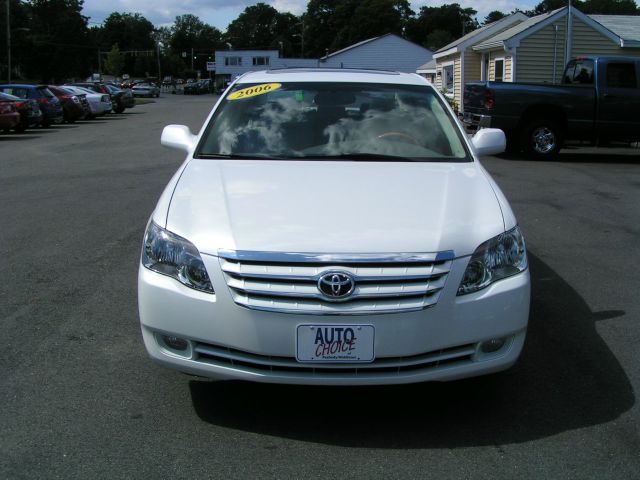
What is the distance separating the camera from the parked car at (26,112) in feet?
73.0

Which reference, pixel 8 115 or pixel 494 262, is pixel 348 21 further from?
pixel 494 262

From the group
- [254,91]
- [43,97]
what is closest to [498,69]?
[43,97]

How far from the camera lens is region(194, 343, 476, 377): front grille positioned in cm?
324

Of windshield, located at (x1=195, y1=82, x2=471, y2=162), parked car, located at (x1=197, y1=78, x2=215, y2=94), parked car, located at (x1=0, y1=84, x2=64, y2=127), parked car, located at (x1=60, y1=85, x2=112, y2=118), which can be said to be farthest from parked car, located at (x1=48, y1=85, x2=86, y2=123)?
parked car, located at (x1=197, y1=78, x2=215, y2=94)

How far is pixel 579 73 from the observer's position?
15875 millimetres

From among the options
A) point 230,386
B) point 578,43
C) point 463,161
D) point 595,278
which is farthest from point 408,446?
point 578,43

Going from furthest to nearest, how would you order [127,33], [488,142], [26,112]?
1. [127,33]
2. [26,112]
3. [488,142]

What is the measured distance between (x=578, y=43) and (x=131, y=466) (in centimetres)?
2515

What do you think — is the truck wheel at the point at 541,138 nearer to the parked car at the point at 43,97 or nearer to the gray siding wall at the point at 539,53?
the gray siding wall at the point at 539,53

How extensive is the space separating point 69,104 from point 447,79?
18.7m

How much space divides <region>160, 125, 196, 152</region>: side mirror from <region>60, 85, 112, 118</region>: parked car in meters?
26.2

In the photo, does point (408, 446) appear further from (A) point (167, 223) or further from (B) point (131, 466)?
(A) point (167, 223)

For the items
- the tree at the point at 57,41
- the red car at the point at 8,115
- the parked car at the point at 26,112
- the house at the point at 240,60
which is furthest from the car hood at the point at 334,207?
the house at the point at 240,60

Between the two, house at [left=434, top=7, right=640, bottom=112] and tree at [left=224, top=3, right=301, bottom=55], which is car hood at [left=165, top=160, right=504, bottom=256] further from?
tree at [left=224, top=3, right=301, bottom=55]
